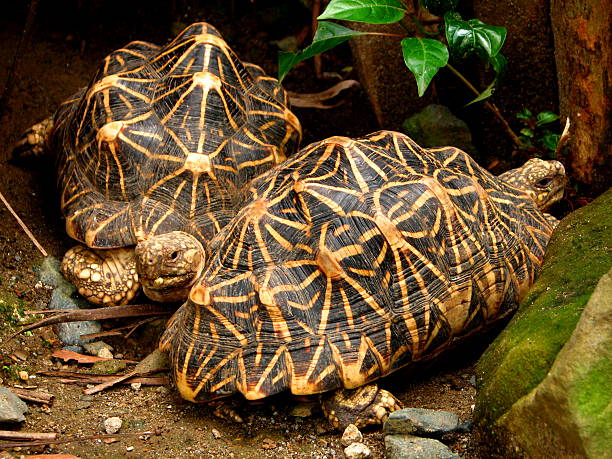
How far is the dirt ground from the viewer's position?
337 cm

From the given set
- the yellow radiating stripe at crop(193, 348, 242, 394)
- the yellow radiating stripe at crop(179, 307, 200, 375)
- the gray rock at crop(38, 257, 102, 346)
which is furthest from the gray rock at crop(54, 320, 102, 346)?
the yellow radiating stripe at crop(193, 348, 242, 394)

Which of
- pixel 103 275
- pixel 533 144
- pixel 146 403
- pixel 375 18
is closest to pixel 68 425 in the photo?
pixel 146 403

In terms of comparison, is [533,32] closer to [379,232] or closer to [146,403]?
[379,232]

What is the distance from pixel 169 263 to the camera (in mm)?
4066

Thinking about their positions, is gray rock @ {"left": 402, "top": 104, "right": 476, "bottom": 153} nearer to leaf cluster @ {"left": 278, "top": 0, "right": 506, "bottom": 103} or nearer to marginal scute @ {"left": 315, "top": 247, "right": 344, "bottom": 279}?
leaf cluster @ {"left": 278, "top": 0, "right": 506, "bottom": 103}

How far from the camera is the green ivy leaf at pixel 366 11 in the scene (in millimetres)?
3795

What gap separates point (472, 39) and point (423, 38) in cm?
27

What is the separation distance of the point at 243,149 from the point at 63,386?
1822 millimetres

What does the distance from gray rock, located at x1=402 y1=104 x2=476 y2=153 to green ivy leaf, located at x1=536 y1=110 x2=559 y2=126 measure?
54cm

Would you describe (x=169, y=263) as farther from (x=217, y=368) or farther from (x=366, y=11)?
(x=366, y=11)

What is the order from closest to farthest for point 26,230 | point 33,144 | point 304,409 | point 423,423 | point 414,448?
point 414,448 < point 423,423 < point 304,409 < point 26,230 < point 33,144

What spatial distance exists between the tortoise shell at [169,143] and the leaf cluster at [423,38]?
56 cm

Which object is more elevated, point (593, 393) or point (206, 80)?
point (593, 393)

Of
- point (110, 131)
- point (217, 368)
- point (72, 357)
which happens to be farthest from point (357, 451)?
point (110, 131)
